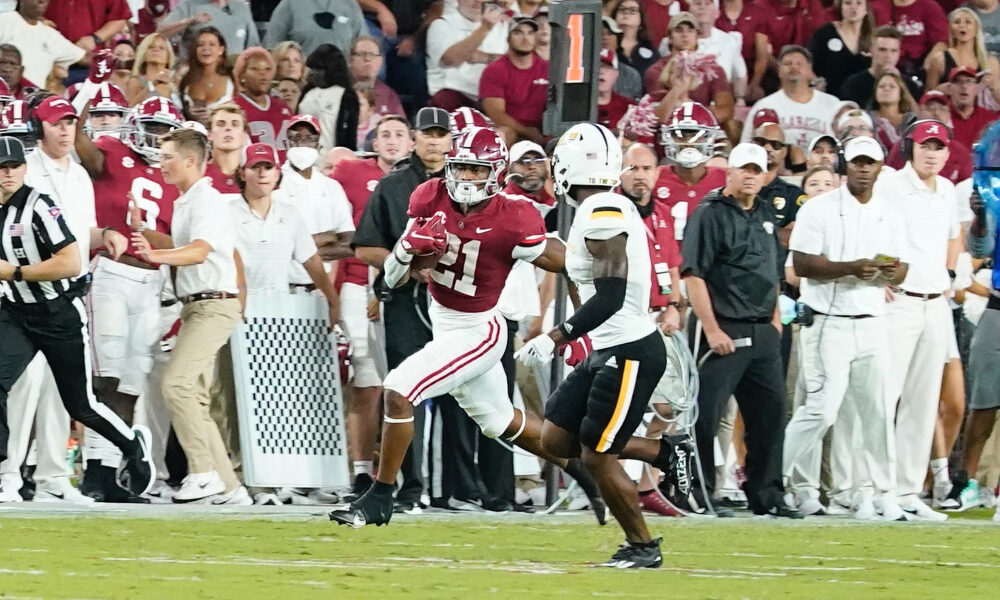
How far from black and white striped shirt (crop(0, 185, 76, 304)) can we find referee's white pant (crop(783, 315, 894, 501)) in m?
4.40

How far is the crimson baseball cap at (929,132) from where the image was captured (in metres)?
12.0

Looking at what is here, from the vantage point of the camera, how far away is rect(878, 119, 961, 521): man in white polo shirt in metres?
12.0

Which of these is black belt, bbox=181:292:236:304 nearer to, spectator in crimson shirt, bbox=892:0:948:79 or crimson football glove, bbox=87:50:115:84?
crimson football glove, bbox=87:50:115:84

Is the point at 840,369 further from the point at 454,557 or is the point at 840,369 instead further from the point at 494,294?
the point at 454,557

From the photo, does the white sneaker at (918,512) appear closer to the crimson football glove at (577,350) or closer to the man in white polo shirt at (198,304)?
the crimson football glove at (577,350)

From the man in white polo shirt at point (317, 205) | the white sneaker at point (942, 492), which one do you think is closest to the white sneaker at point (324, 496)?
the man in white polo shirt at point (317, 205)

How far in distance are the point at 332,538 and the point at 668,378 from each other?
2654 millimetres

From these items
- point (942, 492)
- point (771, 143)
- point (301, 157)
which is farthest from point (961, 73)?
point (301, 157)

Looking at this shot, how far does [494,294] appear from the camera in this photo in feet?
31.9

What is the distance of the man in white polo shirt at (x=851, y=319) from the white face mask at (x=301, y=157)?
3030mm

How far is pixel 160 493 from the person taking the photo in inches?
460

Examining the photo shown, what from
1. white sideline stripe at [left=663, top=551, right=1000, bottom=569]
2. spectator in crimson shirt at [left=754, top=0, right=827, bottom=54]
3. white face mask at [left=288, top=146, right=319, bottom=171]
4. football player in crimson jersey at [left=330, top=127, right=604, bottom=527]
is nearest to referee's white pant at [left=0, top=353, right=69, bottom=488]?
white face mask at [left=288, top=146, right=319, bottom=171]

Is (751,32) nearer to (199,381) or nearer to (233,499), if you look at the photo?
(199,381)

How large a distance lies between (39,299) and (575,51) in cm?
332
